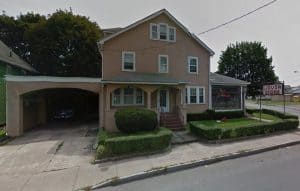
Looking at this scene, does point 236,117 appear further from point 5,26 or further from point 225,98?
point 5,26

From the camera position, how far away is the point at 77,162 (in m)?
10.2

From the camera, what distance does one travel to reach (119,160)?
33.8ft

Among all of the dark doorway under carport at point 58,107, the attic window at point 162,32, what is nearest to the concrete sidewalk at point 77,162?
the dark doorway under carport at point 58,107

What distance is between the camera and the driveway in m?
7.93

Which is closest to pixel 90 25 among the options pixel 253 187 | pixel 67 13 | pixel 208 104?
pixel 67 13

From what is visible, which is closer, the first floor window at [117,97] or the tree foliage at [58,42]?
the first floor window at [117,97]

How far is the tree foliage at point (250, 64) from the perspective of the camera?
5034 centimetres

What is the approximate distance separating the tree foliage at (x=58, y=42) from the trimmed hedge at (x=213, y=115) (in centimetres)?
1574

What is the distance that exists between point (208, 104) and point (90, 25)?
18870 mm

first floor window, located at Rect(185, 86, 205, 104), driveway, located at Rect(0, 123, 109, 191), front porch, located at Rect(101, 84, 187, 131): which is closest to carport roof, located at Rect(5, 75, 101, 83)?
front porch, located at Rect(101, 84, 187, 131)

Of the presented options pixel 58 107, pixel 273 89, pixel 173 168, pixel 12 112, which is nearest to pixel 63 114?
pixel 58 107

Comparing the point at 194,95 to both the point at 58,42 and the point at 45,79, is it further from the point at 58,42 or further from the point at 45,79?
the point at 58,42

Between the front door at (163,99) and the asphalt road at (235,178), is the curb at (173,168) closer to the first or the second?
the asphalt road at (235,178)

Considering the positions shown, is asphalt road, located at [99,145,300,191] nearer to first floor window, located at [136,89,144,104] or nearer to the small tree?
first floor window, located at [136,89,144,104]
